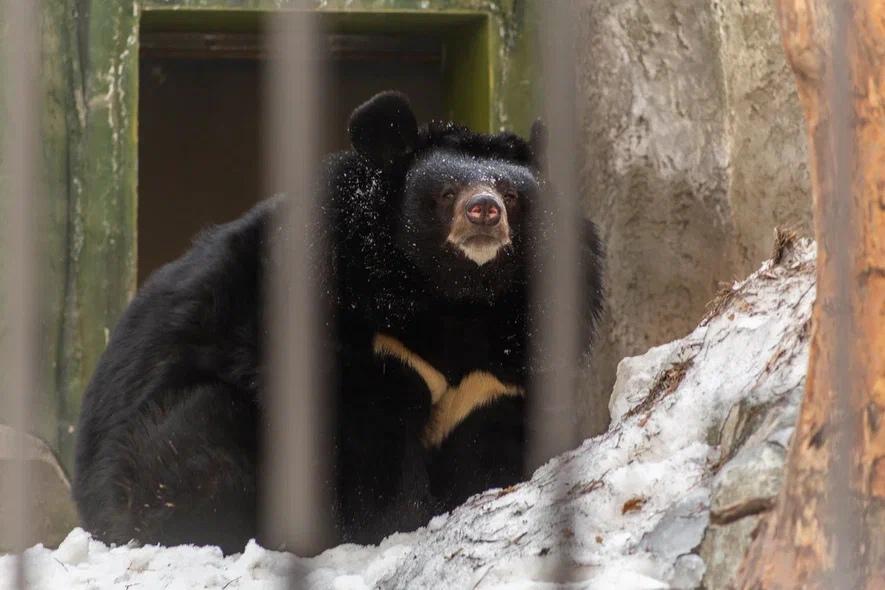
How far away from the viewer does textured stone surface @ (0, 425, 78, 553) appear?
6980 millimetres

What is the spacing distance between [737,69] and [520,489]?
3.33m

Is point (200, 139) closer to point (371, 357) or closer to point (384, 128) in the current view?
point (384, 128)

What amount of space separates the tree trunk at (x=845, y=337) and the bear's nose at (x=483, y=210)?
208 cm

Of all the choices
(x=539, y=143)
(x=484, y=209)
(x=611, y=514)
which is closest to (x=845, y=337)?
(x=611, y=514)

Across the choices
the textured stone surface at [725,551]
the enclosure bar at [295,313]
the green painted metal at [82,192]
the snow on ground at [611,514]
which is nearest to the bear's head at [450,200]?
the enclosure bar at [295,313]

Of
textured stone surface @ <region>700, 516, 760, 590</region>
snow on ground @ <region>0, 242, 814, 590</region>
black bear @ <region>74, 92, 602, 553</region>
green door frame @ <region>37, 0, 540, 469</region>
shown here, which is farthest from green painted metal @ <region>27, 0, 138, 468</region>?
textured stone surface @ <region>700, 516, 760, 590</region>

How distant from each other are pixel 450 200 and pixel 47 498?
127 inches

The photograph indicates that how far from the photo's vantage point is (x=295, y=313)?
11.5 feet

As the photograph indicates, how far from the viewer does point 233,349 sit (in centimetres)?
498

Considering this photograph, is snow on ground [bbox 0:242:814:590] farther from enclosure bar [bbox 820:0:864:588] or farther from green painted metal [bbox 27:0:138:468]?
green painted metal [bbox 27:0:138:468]

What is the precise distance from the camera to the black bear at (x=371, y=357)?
4820mm

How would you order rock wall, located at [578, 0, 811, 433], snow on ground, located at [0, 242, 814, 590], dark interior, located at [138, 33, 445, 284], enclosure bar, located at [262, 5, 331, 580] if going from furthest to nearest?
1. dark interior, located at [138, 33, 445, 284]
2. rock wall, located at [578, 0, 811, 433]
3. snow on ground, located at [0, 242, 814, 590]
4. enclosure bar, located at [262, 5, 331, 580]

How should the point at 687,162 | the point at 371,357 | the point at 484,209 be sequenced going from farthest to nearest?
the point at 687,162 → the point at 371,357 → the point at 484,209

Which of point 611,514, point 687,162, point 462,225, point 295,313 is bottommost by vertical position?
point 611,514
